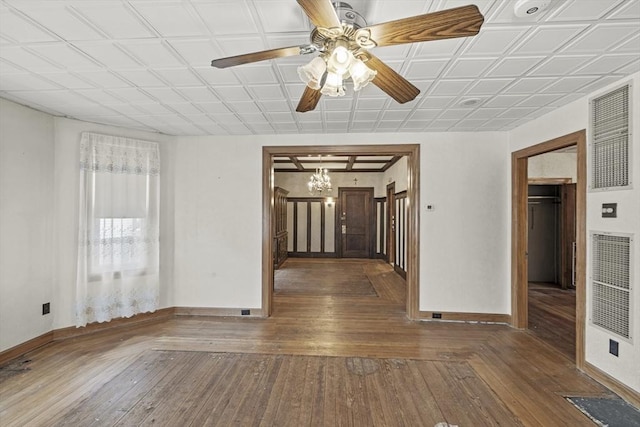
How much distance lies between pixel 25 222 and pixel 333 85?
364 cm

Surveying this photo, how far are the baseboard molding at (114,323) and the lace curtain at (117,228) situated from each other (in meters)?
0.10

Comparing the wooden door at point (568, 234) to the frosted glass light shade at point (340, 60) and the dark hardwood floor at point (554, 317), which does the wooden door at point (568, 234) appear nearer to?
the dark hardwood floor at point (554, 317)

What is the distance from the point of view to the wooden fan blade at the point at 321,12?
1163mm

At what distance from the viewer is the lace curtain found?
351 cm

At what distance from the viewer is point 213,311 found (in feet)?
13.6

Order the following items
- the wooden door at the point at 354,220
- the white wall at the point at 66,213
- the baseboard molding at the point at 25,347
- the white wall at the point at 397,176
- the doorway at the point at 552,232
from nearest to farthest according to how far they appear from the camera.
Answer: the baseboard molding at the point at 25,347 → the white wall at the point at 66,213 → the doorway at the point at 552,232 → the white wall at the point at 397,176 → the wooden door at the point at 354,220

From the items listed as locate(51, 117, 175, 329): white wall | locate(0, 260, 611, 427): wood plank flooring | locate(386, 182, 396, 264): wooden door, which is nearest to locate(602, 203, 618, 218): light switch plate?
locate(0, 260, 611, 427): wood plank flooring

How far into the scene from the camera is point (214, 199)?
4.21m

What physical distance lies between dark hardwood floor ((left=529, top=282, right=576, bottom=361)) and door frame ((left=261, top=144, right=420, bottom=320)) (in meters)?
1.52

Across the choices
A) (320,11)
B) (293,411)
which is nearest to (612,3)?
(320,11)

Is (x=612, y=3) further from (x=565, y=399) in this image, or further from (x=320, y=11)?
(x=565, y=399)

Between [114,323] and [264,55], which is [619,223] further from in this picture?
[114,323]

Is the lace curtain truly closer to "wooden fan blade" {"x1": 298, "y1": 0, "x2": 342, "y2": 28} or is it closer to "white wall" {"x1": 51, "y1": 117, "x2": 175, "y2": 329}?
"white wall" {"x1": 51, "y1": 117, "x2": 175, "y2": 329}

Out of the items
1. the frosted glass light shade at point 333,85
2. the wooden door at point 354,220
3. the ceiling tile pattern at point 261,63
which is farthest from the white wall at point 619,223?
the wooden door at point 354,220
